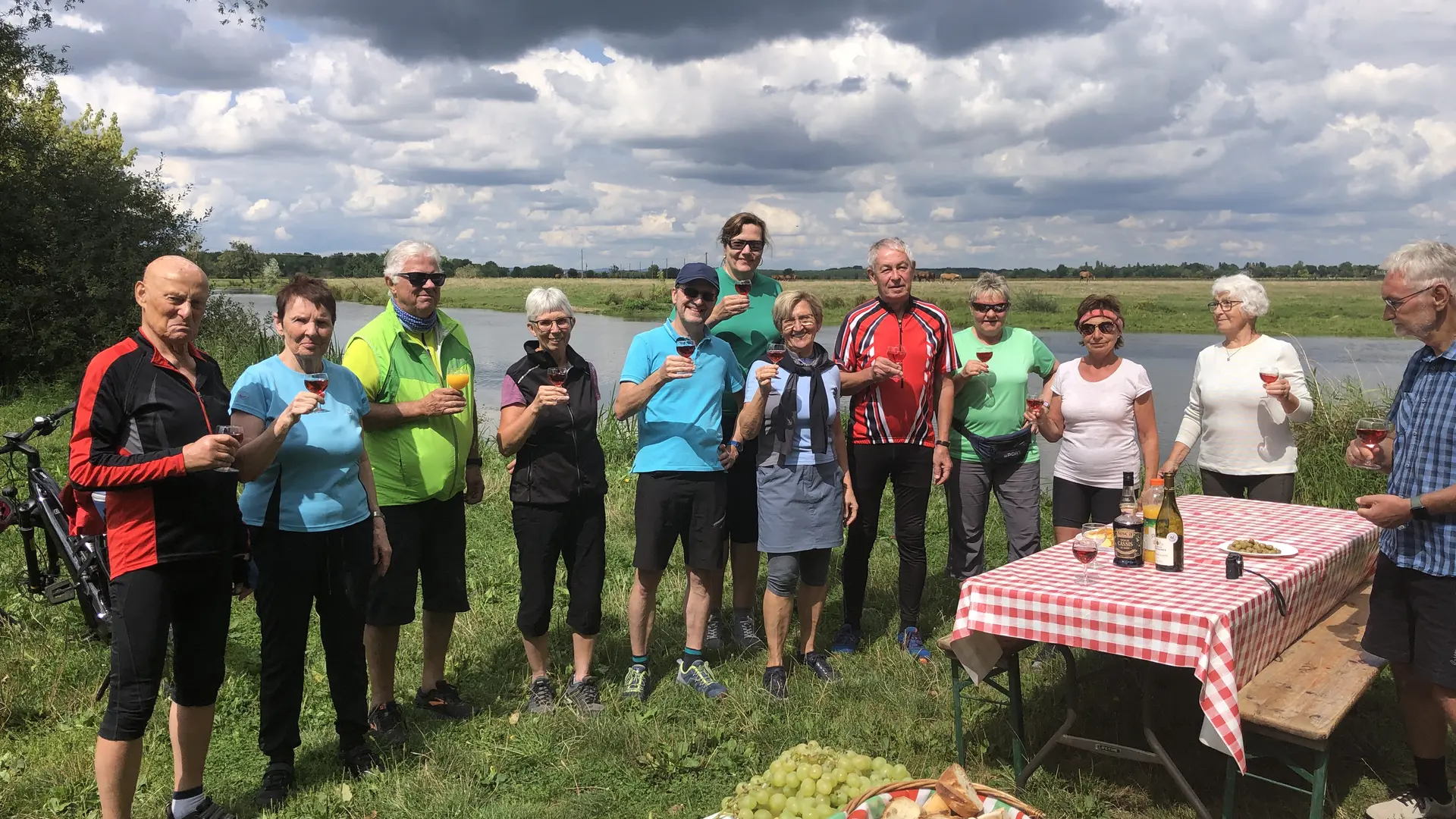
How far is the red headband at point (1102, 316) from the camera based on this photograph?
4.52m

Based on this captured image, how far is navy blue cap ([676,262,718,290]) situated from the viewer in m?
3.98

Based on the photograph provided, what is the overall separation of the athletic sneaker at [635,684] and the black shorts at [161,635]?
1.69m

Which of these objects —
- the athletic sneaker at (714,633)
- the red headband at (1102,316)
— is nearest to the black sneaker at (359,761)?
the athletic sneaker at (714,633)

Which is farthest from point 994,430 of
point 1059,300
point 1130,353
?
point 1059,300

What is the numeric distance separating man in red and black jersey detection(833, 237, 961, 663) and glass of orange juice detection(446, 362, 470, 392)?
5.80ft

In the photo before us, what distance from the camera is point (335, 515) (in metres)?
3.34

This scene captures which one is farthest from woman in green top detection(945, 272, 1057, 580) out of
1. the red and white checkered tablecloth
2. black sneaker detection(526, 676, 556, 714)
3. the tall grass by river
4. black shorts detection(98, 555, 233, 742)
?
black shorts detection(98, 555, 233, 742)

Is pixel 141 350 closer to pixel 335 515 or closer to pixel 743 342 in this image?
pixel 335 515

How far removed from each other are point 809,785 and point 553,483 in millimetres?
2039

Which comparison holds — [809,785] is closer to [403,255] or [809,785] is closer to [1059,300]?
[403,255]

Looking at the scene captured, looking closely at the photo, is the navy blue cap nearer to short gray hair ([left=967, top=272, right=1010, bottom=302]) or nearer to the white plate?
short gray hair ([left=967, top=272, right=1010, bottom=302])

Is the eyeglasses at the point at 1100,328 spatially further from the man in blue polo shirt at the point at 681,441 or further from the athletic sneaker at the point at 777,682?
the athletic sneaker at the point at 777,682

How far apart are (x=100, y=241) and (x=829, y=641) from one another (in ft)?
49.7

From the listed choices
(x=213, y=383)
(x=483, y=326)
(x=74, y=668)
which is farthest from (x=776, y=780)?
(x=483, y=326)
